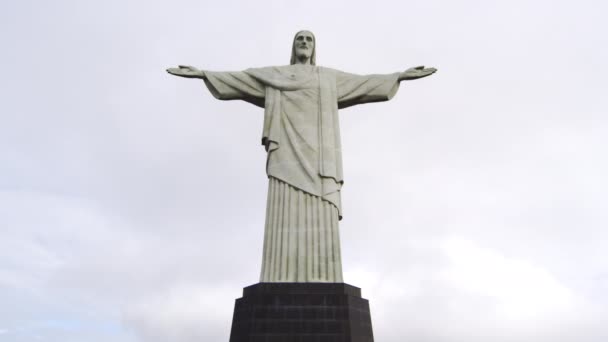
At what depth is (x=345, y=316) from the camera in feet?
34.5

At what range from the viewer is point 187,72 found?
13156 millimetres

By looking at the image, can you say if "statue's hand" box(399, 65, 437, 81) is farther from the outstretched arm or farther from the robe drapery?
the outstretched arm

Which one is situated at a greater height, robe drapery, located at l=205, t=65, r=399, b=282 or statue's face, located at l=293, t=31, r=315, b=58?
statue's face, located at l=293, t=31, r=315, b=58

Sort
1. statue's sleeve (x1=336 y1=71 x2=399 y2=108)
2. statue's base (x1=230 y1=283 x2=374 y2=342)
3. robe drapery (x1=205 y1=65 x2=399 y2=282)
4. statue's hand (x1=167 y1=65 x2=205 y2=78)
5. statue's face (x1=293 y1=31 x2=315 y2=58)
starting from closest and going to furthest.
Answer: statue's base (x1=230 y1=283 x2=374 y2=342) < robe drapery (x1=205 y1=65 x2=399 y2=282) < statue's hand (x1=167 y1=65 x2=205 y2=78) < statue's sleeve (x1=336 y1=71 x2=399 y2=108) < statue's face (x1=293 y1=31 x2=315 y2=58)

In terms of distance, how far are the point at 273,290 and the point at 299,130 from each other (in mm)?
3675

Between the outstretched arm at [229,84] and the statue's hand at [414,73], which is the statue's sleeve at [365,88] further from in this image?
the outstretched arm at [229,84]

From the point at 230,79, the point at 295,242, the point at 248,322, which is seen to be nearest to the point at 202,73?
the point at 230,79

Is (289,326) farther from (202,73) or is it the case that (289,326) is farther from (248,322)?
(202,73)

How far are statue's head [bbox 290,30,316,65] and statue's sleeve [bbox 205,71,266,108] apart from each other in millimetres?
1281

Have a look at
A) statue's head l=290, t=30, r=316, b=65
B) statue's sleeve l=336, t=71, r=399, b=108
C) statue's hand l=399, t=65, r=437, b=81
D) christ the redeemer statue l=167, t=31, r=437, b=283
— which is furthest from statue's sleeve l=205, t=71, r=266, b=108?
statue's hand l=399, t=65, r=437, b=81

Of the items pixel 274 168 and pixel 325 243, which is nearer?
pixel 325 243

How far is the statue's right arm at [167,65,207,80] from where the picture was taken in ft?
42.7

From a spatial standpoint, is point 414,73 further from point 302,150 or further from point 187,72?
point 187,72

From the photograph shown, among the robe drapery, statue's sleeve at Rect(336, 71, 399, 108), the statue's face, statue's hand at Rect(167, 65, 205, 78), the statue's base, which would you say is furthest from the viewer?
the statue's face
